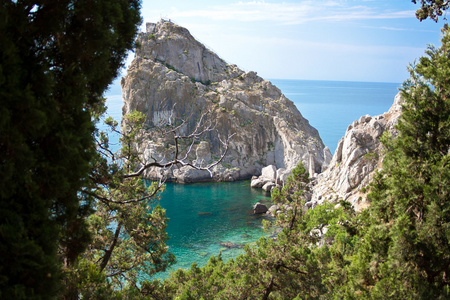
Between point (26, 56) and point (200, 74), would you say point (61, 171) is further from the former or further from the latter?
point (200, 74)

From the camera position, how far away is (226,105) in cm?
6906

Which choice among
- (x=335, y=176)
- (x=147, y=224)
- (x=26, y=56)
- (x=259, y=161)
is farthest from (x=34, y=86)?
(x=259, y=161)

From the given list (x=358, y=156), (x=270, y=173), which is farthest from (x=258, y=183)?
(x=358, y=156)

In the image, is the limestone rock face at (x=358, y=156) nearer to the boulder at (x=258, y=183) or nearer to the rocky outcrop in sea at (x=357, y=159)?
the rocky outcrop in sea at (x=357, y=159)

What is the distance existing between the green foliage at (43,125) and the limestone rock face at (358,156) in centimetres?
2994

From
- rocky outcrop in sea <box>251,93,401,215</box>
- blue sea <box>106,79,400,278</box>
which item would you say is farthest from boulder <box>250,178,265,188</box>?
rocky outcrop in sea <box>251,93,401,215</box>

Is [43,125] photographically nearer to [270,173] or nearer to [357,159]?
[357,159]

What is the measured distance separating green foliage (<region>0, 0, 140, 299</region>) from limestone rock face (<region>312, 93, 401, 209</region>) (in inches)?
1179

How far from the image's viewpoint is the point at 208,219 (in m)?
41.9

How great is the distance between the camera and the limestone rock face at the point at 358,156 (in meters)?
33.4

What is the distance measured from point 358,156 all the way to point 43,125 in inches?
1331

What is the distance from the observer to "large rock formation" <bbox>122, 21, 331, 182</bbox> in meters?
62.7

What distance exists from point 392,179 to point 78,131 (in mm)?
8152

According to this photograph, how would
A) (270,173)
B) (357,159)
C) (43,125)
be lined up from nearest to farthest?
(43,125)
(357,159)
(270,173)
